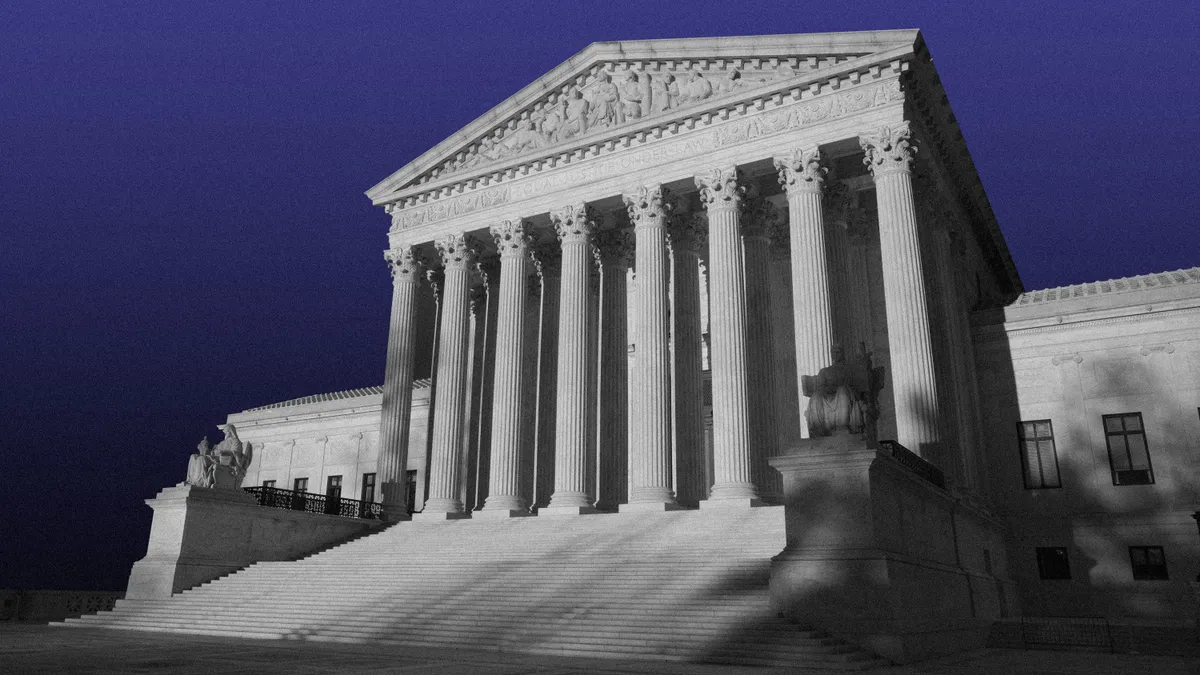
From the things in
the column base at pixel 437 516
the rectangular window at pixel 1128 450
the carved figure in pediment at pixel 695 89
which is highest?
the carved figure in pediment at pixel 695 89

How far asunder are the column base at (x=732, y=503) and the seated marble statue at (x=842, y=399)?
8672 millimetres

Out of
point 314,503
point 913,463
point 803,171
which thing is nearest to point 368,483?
point 314,503

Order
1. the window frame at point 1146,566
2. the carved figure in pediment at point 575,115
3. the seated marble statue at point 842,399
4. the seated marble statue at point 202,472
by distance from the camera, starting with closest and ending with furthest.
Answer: the seated marble statue at point 842,399 < the seated marble statue at point 202,472 < the window frame at point 1146,566 < the carved figure in pediment at point 575,115

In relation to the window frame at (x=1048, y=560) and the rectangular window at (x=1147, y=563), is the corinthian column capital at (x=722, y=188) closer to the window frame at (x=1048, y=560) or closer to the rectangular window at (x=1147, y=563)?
the window frame at (x=1048, y=560)

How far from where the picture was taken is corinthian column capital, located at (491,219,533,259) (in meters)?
35.9

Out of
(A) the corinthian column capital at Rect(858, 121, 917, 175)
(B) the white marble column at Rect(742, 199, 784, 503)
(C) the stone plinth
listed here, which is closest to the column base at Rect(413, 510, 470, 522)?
(C) the stone plinth

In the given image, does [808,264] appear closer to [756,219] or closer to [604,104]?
[756,219]

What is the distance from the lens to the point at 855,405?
18047 millimetres

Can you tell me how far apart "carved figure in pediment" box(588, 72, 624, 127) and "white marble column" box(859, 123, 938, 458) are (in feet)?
33.8

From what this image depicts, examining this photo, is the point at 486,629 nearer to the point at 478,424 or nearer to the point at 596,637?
the point at 596,637

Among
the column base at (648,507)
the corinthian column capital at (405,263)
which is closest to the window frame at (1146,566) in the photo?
the column base at (648,507)

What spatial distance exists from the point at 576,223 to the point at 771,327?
8784 millimetres

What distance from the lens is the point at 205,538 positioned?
28172mm

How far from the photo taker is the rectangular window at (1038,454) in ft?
105
